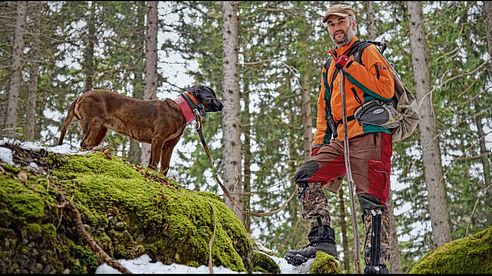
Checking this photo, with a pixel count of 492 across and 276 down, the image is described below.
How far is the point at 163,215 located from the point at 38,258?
1.10 metres

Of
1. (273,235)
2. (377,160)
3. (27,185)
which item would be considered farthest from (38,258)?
(273,235)

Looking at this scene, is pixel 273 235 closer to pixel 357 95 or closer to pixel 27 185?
pixel 357 95

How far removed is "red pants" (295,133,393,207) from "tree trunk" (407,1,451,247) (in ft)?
22.1

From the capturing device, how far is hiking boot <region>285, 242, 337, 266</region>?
13.9 ft

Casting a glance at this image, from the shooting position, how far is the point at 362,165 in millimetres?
4234

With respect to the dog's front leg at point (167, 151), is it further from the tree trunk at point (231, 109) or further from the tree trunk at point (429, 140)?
the tree trunk at point (429, 140)

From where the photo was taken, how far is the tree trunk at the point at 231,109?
33.9 ft

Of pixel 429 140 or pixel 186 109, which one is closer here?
pixel 186 109

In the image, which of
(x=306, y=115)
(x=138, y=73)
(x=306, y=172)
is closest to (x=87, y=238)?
(x=306, y=172)

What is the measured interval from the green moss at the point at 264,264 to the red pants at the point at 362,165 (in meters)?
0.83

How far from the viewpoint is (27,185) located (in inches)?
120

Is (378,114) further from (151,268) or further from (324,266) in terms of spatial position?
(151,268)

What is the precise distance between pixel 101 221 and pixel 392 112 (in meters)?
2.83

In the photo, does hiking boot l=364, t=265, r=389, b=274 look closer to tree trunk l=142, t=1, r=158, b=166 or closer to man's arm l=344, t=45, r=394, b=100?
man's arm l=344, t=45, r=394, b=100
